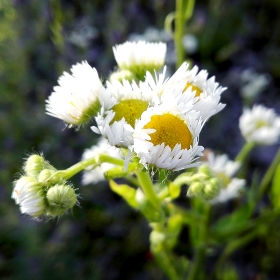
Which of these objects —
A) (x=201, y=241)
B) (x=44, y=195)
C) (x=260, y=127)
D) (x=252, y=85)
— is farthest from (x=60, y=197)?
(x=252, y=85)

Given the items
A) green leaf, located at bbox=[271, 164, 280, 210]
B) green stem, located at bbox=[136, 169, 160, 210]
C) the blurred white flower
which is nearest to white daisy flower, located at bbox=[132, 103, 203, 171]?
green stem, located at bbox=[136, 169, 160, 210]

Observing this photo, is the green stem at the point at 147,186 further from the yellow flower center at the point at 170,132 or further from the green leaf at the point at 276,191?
the green leaf at the point at 276,191

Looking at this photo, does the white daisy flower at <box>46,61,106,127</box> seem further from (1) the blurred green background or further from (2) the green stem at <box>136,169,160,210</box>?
(1) the blurred green background

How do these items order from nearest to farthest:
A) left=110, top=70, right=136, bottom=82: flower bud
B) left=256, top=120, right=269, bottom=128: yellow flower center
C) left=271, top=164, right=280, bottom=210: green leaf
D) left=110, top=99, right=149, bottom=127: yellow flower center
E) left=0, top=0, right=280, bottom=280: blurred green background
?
left=110, top=99, right=149, bottom=127: yellow flower center
left=110, top=70, right=136, bottom=82: flower bud
left=271, top=164, right=280, bottom=210: green leaf
left=256, top=120, right=269, bottom=128: yellow flower center
left=0, top=0, right=280, bottom=280: blurred green background

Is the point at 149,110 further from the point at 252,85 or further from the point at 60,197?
the point at 252,85

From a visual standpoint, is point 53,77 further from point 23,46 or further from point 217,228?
point 217,228

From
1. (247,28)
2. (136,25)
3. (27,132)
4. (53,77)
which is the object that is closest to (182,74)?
(27,132)
